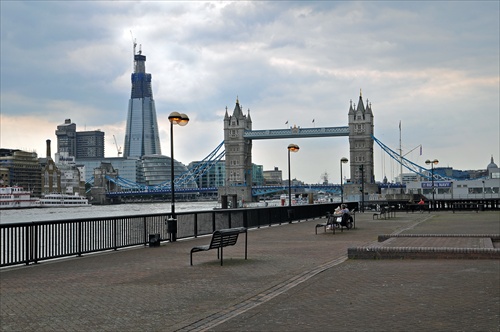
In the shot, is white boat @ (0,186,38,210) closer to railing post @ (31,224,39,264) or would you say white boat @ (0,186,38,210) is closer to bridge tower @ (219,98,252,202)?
bridge tower @ (219,98,252,202)

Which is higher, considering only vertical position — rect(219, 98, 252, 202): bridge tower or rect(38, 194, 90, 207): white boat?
rect(219, 98, 252, 202): bridge tower

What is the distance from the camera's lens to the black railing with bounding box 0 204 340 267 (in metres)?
14.1

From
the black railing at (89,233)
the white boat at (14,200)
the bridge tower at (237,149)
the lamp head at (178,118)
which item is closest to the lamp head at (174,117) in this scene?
the lamp head at (178,118)

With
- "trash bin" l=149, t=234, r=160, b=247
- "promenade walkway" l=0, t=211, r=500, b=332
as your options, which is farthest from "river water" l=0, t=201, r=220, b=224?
"promenade walkway" l=0, t=211, r=500, b=332

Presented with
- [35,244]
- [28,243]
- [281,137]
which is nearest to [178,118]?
[35,244]

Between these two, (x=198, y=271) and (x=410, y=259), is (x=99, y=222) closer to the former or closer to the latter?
(x=198, y=271)

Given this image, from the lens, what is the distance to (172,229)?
65.6ft

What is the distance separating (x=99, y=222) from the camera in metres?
17.2

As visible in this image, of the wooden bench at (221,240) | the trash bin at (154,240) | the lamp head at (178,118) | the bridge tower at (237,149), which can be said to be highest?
the bridge tower at (237,149)

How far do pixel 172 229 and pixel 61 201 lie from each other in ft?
387

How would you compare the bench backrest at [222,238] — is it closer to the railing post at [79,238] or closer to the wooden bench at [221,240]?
the wooden bench at [221,240]

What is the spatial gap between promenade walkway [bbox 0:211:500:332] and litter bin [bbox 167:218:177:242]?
14.3ft

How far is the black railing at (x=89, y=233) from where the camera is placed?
14078 mm

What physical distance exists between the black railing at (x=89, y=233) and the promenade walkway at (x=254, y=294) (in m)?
0.48
